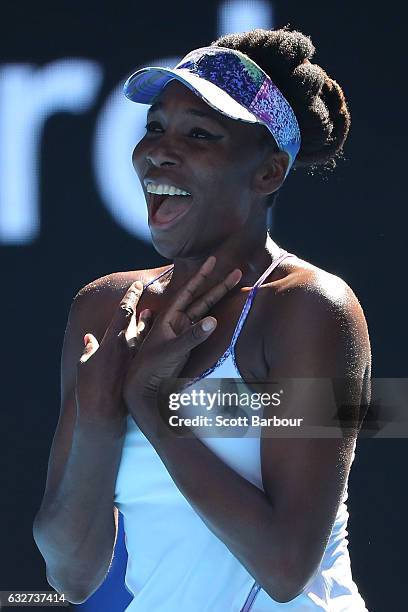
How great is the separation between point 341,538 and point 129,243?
151 cm

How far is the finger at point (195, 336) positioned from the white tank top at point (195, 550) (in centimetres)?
9

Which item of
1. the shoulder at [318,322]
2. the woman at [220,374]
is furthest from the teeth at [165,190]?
the shoulder at [318,322]

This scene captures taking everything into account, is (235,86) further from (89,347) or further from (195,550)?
(195,550)

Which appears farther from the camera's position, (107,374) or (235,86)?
(235,86)

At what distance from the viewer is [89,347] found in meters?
1.88

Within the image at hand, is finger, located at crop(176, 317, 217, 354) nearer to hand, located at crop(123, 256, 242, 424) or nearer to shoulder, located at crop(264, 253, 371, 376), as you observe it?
hand, located at crop(123, 256, 242, 424)

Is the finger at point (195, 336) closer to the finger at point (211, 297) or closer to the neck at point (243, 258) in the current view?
the finger at point (211, 297)

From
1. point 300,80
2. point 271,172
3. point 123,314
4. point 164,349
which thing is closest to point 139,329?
point 123,314

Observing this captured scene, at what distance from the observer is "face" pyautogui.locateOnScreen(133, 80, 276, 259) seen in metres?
1.89

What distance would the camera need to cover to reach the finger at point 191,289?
182 cm

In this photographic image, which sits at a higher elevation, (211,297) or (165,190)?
(165,190)

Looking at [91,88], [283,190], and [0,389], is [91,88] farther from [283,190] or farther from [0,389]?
[0,389]

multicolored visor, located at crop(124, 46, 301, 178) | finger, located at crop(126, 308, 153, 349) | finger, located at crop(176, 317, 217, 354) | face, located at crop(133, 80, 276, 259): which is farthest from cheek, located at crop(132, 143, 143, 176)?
finger, located at crop(176, 317, 217, 354)

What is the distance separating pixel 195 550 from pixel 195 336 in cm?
34
